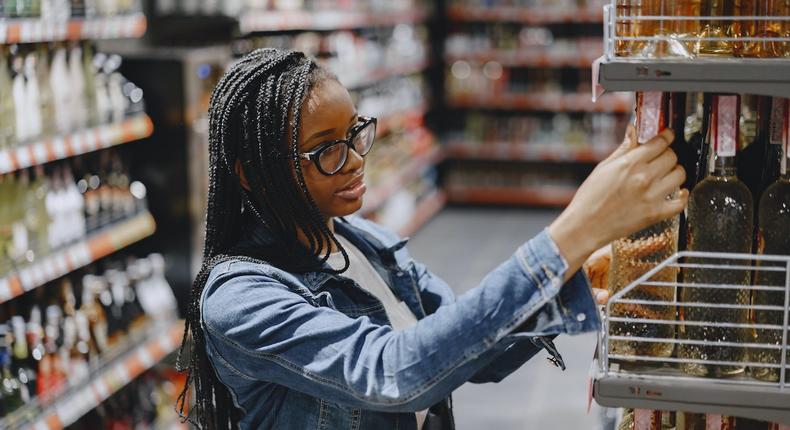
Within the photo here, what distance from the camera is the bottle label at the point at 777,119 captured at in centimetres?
139

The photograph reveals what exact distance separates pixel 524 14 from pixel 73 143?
591 centimetres

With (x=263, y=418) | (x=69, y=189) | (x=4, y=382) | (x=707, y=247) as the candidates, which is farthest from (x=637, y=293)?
(x=69, y=189)

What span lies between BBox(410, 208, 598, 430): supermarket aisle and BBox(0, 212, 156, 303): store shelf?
64.3 inches

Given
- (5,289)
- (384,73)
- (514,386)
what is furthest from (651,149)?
(384,73)

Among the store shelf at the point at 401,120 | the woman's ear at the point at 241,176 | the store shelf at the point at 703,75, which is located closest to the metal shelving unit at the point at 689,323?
the store shelf at the point at 703,75

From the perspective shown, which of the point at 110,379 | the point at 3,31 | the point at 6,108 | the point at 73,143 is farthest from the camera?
the point at 110,379

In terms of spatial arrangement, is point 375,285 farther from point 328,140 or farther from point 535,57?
point 535,57

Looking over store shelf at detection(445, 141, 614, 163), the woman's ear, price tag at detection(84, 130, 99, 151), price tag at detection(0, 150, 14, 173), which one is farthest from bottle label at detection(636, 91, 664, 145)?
store shelf at detection(445, 141, 614, 163)

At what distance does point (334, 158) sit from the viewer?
4.99ft

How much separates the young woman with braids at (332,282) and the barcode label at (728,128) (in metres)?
0.14

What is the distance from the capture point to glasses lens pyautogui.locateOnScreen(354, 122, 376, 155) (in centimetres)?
160

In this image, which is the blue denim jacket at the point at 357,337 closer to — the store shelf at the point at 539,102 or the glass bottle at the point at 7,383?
the glass bottle at the point at 7,383

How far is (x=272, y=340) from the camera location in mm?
1315

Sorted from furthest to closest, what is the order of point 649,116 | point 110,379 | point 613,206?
1. point 110,379
2. point 649,116
3. point 613,206
